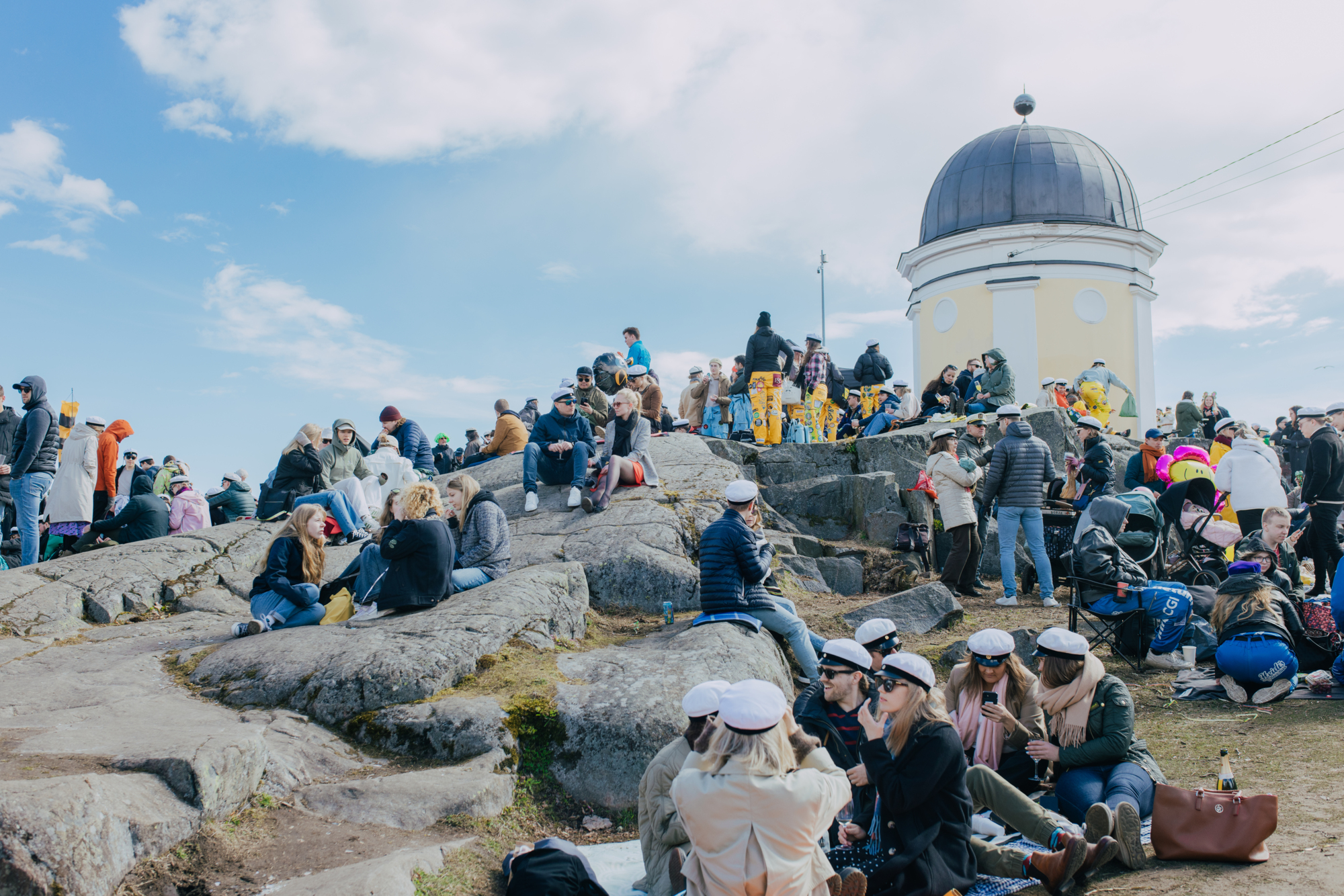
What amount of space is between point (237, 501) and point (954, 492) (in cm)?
1131

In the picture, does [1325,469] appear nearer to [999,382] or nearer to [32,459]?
[999,382]

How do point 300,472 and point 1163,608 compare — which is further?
point 300,472

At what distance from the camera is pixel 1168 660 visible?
8727 mm

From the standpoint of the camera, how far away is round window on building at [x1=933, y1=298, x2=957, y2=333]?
1096 inches

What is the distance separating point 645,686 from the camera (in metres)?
6.62

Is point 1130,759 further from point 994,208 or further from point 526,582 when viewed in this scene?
point 994,208

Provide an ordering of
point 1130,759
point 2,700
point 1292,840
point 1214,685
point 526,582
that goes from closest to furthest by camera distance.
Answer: point 1292,840, point 1130,759, point 2,700, point 1214,685, point 526,582

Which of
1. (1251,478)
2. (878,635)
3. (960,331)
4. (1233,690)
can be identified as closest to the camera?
(878,635)

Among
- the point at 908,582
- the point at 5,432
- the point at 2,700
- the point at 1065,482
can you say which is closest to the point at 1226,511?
the point at 1065,482

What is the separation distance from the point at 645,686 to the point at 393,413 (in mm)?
9044

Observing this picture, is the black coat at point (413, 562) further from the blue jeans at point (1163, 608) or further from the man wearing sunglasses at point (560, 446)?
the blue jeans at point (1163, 608)

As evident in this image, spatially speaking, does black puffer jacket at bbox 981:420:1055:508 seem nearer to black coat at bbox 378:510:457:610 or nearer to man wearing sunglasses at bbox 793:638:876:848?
man wearing sunglasses at bbox 793:638:876:848

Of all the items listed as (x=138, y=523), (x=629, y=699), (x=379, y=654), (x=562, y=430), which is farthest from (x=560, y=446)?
(x=138, y=523)

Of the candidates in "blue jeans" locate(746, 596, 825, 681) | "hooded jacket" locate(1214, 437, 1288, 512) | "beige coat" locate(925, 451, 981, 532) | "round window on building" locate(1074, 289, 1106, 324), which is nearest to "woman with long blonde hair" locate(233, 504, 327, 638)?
"blue jeans" locate(746, 596, 825, 681)
